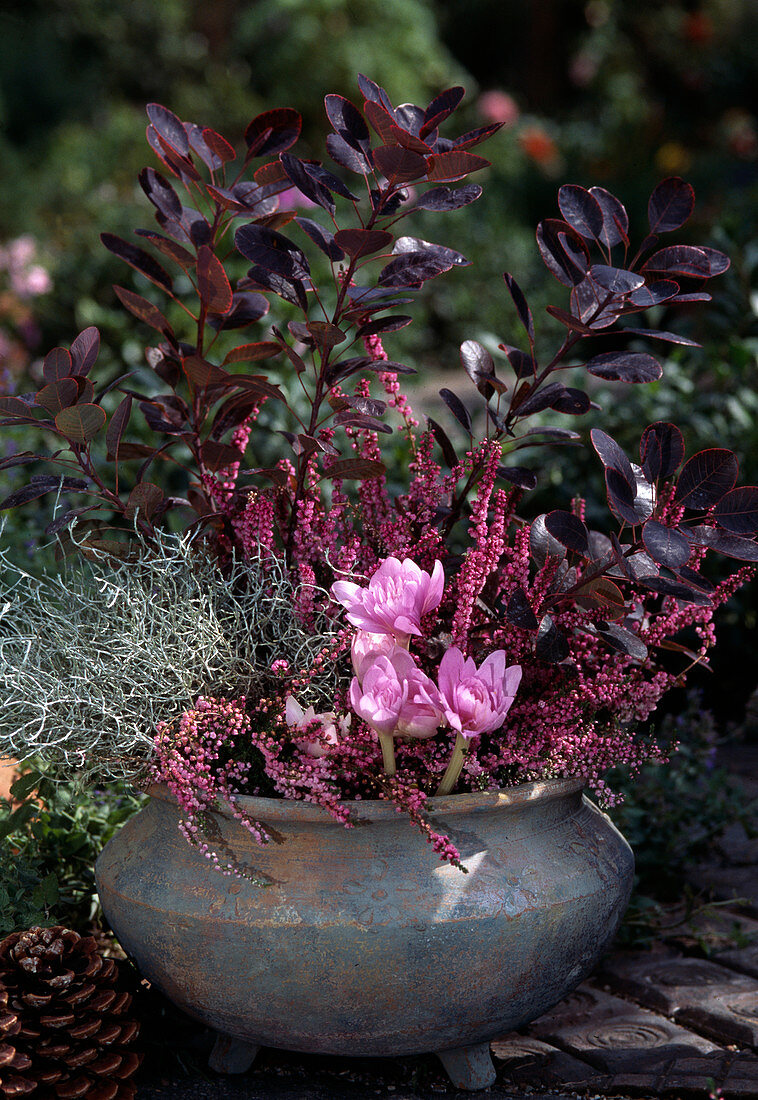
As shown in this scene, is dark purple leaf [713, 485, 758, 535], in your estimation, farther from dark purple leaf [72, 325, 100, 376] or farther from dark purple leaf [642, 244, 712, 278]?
dark purple leaf [72, 325, 100, 376]

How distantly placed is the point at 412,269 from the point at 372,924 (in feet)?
2.89

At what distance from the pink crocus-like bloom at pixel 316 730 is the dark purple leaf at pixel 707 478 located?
547mm

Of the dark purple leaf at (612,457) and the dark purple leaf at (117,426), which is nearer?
the dark purple leaf at (612,457)

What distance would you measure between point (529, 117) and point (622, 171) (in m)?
3.39

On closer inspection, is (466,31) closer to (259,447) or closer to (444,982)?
(259,447)

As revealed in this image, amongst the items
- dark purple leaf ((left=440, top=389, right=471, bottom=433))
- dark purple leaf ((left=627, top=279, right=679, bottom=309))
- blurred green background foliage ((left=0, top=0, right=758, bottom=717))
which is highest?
dark purple leaf ((left=627, top=279, right=679, bottom=309))

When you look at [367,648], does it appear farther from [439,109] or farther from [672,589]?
[439,109]

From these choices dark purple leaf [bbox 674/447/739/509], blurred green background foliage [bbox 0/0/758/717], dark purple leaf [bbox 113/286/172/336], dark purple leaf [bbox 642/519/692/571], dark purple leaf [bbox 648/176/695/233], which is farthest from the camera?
blurred green background foliage [bbox 0/0/758/717]

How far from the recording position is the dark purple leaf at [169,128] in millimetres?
1557

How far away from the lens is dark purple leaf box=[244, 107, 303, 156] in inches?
62.5

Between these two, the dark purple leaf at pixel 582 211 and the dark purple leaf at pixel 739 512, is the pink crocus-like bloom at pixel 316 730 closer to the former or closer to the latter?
the dark purple leaf at pixel 739 512

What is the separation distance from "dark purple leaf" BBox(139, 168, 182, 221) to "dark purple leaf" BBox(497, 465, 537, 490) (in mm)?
628

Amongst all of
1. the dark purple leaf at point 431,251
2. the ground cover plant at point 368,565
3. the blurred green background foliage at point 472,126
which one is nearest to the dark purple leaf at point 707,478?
the ground cover plant at point 368,565

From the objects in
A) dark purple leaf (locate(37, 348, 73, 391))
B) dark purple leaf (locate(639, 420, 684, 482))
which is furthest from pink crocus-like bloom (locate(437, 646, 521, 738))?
dark purple leaf (locate(37, 348, 73, 391))
